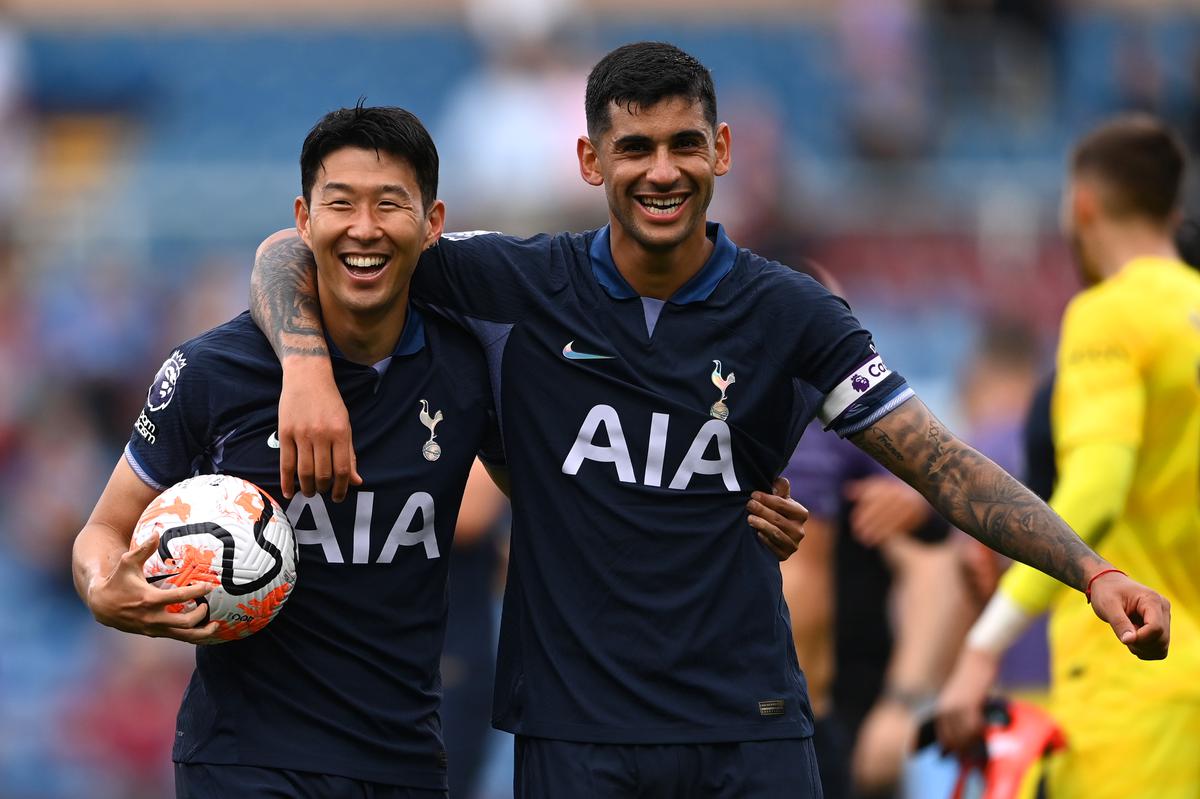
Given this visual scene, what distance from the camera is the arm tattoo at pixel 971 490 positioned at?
453cm

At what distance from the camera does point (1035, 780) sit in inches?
238

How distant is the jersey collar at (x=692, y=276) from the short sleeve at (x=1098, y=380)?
165cm

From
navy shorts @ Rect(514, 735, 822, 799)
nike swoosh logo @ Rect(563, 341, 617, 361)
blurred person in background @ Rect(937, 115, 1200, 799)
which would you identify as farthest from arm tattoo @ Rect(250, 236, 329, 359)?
blurred person in background @ Rect(937, 115, 1200, 799)

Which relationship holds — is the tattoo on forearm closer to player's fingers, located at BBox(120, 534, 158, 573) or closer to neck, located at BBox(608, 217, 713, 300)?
neck, located at BBox(608, 217, 713, 300)

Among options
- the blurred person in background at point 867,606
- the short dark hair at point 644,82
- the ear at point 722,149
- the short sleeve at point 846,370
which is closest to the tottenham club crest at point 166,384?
the short dark hair at point 644,82

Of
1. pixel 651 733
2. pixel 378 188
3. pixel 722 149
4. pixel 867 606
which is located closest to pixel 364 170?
pixel 378 188

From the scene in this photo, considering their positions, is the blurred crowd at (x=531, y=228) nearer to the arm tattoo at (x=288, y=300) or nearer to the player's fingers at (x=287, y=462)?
the arm tattoo at (x=288, y=300)

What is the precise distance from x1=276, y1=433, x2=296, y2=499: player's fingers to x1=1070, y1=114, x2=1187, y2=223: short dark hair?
3.33m

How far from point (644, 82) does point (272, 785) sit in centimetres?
198

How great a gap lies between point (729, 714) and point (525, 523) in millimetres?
704

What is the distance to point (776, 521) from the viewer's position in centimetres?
467

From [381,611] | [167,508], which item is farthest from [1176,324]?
[167,508]

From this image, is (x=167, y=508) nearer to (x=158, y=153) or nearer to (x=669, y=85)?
(x=669, y=85)

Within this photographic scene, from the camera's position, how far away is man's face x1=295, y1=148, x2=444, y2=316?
4664 millimetres
